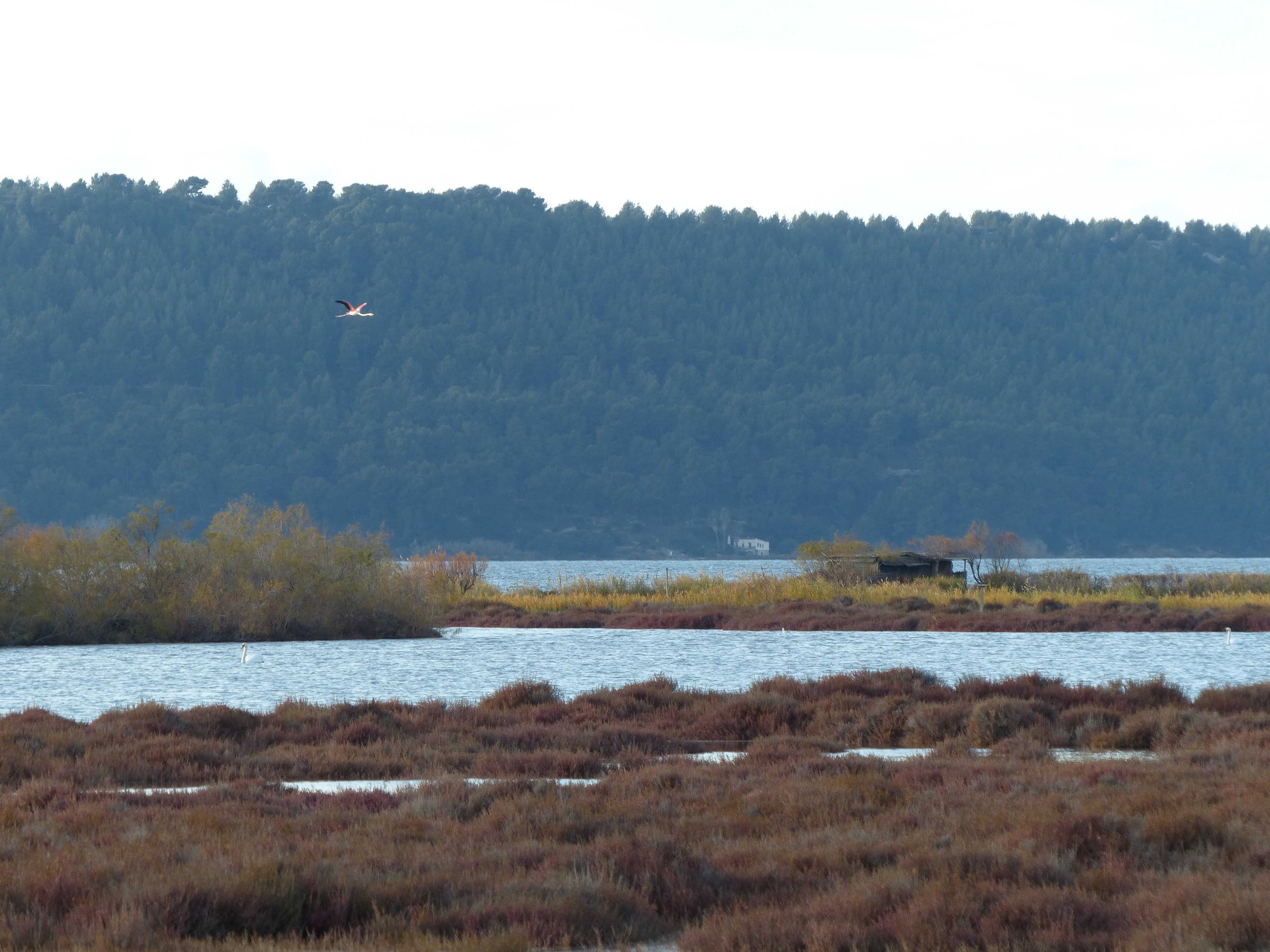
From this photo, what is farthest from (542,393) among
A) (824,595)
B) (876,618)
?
(876,618)

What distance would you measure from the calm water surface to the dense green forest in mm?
115837

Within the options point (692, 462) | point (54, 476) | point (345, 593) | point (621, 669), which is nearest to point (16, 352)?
point (54, 476)

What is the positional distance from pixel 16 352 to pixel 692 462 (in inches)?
2789

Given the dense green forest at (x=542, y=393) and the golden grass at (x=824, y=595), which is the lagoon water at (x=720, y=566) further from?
the golden grass at (x=824, y=595)

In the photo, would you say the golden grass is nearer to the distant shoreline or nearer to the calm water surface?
the distant shoreline

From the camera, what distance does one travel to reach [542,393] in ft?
584

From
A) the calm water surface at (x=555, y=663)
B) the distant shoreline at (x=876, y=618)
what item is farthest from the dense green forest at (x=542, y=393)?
the calm water surface at (x=555, y=663)

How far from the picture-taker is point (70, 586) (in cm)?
4316

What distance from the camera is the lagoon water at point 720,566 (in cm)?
11706

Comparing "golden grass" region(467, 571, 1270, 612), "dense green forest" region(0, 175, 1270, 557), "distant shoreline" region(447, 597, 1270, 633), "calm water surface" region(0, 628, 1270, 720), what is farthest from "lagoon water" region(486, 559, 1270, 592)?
"calm water surface" region(0, 628, 1270, 720)

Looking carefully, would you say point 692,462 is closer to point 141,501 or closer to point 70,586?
point 141,501

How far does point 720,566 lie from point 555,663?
111044 millimetres

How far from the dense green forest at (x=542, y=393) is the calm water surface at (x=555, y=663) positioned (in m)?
116

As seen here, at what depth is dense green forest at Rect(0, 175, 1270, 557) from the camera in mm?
160625
